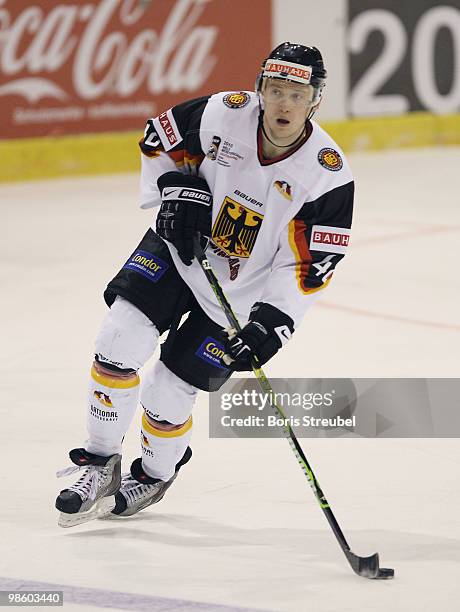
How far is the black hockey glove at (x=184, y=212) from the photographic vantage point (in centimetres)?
359

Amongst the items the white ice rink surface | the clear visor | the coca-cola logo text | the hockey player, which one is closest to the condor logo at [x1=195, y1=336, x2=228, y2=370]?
the hockey player

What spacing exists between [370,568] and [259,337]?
62 cm

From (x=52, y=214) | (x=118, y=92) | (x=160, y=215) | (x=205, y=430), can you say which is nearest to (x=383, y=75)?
(x=118, y=92)

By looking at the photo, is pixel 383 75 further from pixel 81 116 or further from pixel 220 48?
pixel 81 116

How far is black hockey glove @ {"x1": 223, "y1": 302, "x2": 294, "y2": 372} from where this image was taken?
3.43m

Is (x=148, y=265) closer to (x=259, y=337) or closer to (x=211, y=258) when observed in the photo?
(x=211, y=258)

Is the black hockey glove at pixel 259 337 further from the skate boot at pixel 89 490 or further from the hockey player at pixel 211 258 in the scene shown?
the skate boot at pixel 89 490

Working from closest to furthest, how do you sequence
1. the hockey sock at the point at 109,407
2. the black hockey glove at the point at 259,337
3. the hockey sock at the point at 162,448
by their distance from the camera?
the black hockey glove at the point at 259,337
the hockey sock at the point at 109,407
the hockey sock at the point at 162,448

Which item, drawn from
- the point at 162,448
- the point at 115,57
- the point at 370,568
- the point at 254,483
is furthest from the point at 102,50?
the point at 370,568

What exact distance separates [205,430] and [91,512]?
3.17ft

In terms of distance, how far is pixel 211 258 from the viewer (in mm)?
3754

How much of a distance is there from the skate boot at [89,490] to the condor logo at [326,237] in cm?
80

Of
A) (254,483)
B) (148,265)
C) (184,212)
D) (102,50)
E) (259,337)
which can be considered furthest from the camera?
(102,50)

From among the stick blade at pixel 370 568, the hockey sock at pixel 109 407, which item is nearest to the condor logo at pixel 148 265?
the hockey sock at pixel 109 407
